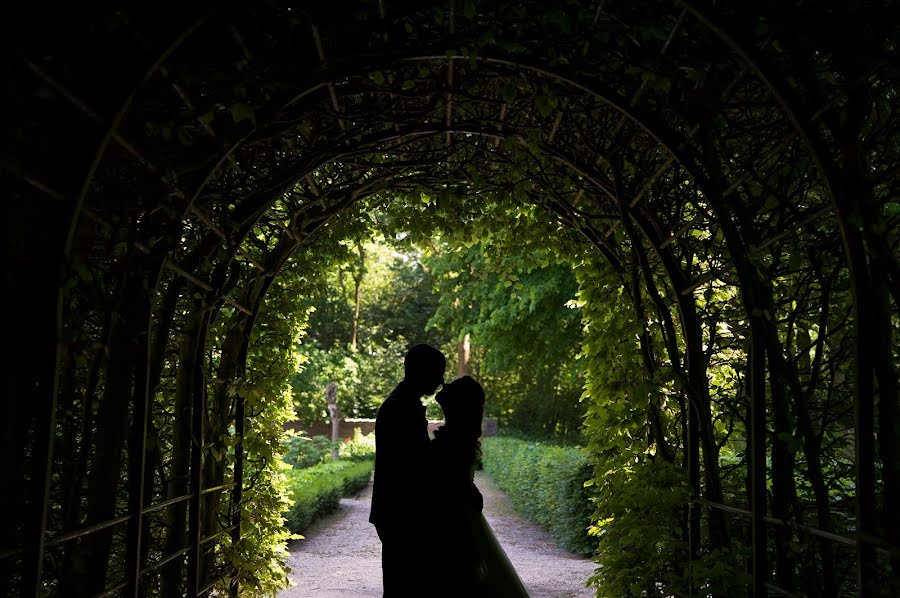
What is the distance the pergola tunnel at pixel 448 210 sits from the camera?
255cm

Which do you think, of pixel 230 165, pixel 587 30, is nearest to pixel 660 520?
pixel 587 30

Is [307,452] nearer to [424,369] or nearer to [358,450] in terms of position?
[358,450]

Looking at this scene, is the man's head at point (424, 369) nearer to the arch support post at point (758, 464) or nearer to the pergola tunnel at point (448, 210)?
the pergola tunnel at point (448, 210)

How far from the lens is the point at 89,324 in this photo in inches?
158

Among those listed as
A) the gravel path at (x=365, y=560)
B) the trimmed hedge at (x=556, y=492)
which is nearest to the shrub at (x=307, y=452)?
the gravel path at (x=365, y=560)

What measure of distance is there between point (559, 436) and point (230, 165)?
2164 centimetres

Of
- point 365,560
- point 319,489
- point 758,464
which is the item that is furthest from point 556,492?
point 758,464

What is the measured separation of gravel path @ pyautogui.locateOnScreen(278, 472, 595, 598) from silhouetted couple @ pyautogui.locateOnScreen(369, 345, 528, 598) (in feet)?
18.8

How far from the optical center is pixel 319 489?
47.7 ft

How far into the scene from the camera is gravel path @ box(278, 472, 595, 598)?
8617 mm

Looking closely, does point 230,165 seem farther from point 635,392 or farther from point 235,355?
point 635,392

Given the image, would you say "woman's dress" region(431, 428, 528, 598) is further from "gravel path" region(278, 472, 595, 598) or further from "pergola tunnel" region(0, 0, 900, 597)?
"gravel path" region(278, 472, 595, 598)

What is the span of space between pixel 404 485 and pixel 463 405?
40 cm

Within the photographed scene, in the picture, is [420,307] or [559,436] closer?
[559,436]
